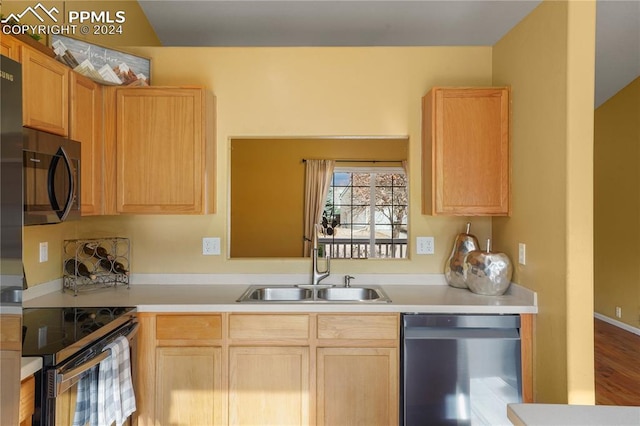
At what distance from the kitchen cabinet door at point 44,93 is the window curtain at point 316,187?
2227 millimetres

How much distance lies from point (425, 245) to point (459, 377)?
91 cm

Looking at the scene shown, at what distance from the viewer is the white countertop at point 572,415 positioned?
984mm

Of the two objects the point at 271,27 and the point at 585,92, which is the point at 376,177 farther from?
the point at 585,92

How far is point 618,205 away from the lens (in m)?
5.42

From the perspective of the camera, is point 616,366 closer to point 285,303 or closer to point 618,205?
point 618,205

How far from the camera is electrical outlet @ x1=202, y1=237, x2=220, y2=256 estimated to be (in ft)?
9.59

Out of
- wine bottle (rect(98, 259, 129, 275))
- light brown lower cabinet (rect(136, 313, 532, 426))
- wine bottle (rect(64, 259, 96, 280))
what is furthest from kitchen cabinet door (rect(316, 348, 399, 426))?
wine bottle (rect(64, 259, 96, 280))

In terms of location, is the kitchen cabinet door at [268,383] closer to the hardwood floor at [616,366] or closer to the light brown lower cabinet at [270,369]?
the light brown lower cabinet at [270,369]

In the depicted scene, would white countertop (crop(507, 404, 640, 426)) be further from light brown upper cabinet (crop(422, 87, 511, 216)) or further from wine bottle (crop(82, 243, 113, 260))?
wine bottle (crop(82, 243, 113, 260))

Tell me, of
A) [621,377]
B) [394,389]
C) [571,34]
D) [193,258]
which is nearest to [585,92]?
[571,34]

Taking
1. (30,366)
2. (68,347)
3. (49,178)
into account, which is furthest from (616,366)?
(49,178)

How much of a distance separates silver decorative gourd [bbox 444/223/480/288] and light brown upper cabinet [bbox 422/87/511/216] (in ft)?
0.77

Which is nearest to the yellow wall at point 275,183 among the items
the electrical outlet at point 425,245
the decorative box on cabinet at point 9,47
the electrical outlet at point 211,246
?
the electrical outlet at point 211,246

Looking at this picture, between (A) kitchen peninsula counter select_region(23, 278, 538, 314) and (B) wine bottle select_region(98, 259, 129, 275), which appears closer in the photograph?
(A) kitchen peninsula counter select_region(23, 278, 538, 314)
